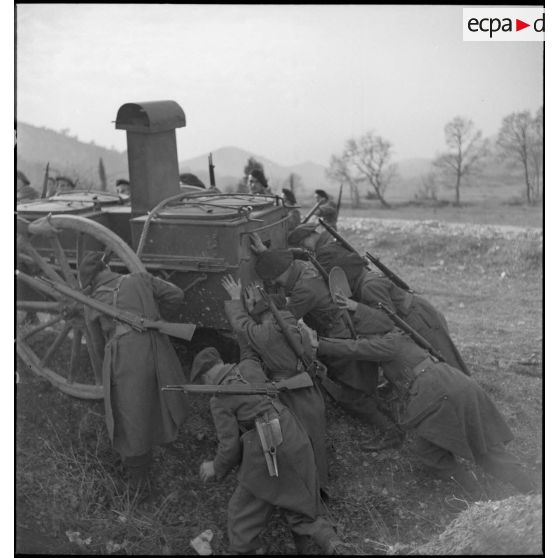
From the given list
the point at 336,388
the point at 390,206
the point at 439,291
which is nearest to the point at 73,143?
the point at 390,206

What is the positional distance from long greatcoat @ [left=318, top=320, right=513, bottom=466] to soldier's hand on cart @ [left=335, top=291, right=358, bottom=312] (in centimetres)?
31

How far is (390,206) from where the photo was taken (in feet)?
68.2

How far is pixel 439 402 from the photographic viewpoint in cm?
448

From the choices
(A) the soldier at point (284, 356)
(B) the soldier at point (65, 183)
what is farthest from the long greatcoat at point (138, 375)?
(B) the soldier at point (65, 183)

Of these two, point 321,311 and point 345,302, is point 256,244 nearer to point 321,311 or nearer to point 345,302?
point 321,311

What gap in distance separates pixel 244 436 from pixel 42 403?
2.21m

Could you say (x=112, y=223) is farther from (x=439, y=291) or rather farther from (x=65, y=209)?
(x=439, y=291)

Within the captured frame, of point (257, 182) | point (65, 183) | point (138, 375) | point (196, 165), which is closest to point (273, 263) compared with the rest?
point (138, 375)

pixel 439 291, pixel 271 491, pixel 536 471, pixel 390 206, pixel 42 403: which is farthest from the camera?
pixel 390 206

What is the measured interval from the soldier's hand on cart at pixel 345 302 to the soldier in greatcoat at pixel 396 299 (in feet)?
0.92

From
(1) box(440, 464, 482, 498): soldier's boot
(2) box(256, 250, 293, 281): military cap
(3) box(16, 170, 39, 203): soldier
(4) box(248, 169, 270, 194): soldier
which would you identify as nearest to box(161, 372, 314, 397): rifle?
(2) box(256, 250, 293, 281): military cap

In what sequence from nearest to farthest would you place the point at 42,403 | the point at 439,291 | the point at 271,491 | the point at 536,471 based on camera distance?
the point at 271,491, the point at 536,471, the point at 42,403, the point at 439,291

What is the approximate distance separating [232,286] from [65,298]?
1333 mm

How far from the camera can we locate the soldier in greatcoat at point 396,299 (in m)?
5.25
